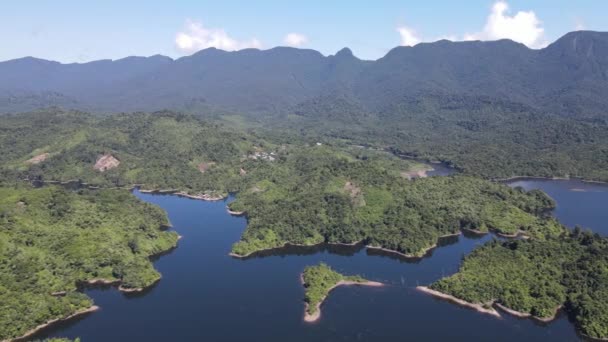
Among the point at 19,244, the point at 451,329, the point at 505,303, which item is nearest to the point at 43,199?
the point at 19,244

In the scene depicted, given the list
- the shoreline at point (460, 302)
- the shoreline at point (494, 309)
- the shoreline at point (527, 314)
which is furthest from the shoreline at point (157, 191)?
the shoreline at point (527, 314)

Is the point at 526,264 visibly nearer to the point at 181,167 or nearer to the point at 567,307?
the point at 567,307

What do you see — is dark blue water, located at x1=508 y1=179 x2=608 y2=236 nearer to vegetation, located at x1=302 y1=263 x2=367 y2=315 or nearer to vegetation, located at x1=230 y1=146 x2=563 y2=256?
vegetation, located at x1=230 y1=146 x2=563 y2=256

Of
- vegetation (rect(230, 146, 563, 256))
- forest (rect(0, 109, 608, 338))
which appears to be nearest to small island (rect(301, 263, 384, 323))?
forest (rect(0, 109, 608, 338))

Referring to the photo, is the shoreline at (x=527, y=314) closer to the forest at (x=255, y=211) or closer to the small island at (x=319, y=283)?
the forest at (x=255, y=211)

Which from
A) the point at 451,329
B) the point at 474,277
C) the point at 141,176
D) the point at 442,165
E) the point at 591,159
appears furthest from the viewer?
the point at 442,165

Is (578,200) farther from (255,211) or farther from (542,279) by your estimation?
(255,211)
